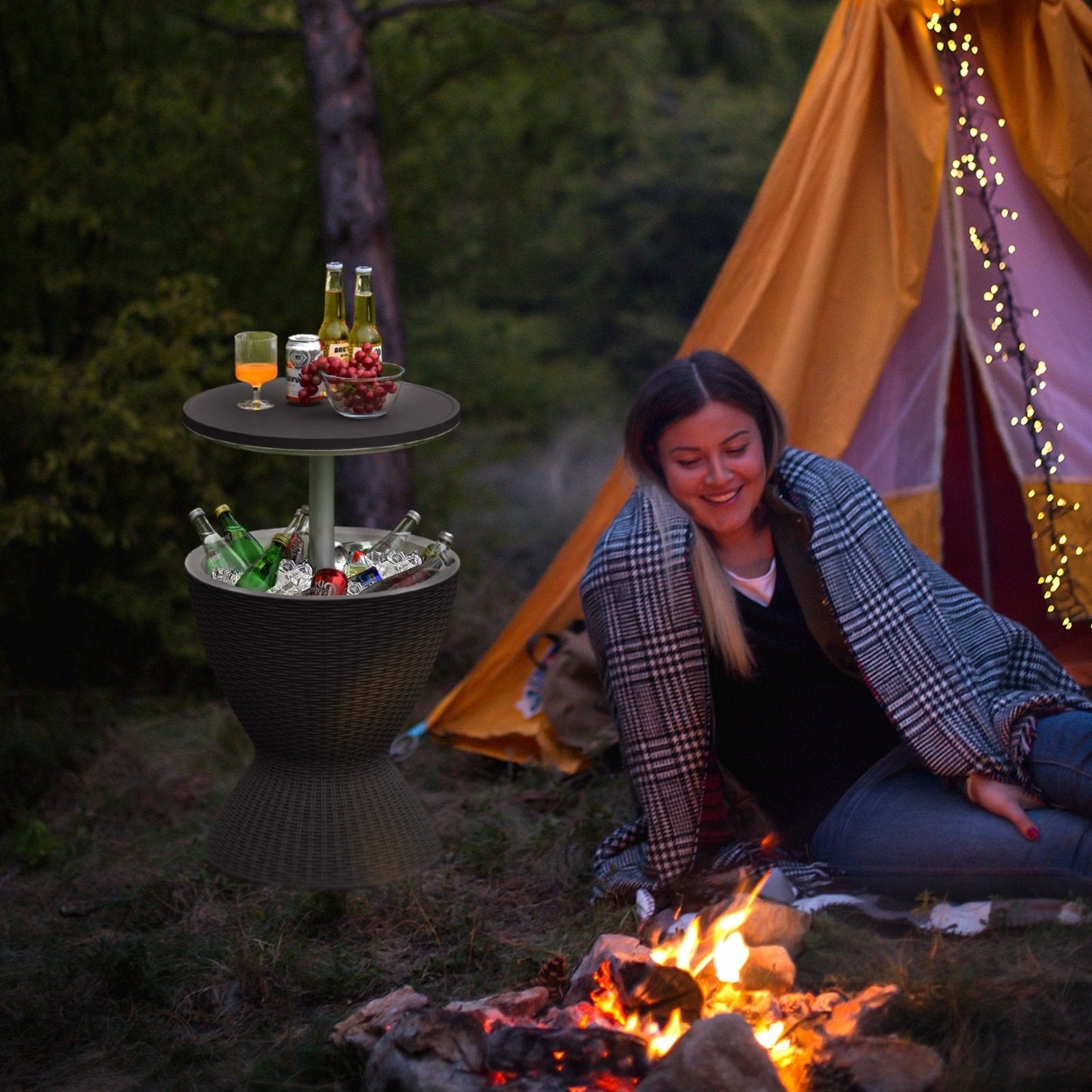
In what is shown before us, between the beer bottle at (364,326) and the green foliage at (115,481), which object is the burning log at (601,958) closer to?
the beer bottle at (364,326)

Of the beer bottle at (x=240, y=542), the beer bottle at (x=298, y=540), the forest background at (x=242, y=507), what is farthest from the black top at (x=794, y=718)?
the beer bottle at (x=240, y=542)

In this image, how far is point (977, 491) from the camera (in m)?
4.67

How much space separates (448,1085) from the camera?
232 cm

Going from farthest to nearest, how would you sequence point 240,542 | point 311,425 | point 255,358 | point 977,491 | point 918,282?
point 977,491
point 918,282
point 240,542
point 255,358
point 311,425

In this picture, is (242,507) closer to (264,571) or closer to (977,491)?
(264,571)

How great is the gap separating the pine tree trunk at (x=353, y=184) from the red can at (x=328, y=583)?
1897 millimetres

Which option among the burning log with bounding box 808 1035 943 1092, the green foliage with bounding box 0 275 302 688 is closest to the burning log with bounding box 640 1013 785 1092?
the burning log with bounding box 808 1035 943 1092

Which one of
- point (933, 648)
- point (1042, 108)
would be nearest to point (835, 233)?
point (1042, 108)

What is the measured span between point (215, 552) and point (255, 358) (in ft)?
1.48

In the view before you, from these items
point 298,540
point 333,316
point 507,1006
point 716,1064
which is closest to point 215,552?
point 298,540

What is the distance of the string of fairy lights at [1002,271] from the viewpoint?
12.6 feet

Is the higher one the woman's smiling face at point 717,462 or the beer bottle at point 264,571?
the woman's smiling face at point 717,462

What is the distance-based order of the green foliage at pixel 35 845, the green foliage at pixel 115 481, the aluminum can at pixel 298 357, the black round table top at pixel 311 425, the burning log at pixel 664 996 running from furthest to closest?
the green foliage at pixel 115 481, the green foliage at pixel 35 845, the aluminum can at pixel 298 357, the black round table top at pixel 311 425, the burning log at pixel 664 996

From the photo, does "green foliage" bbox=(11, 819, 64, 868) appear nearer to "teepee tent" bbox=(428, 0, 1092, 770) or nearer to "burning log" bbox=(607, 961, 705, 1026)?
"teepee tent" bbox=(428, 0, 1092, 770)
